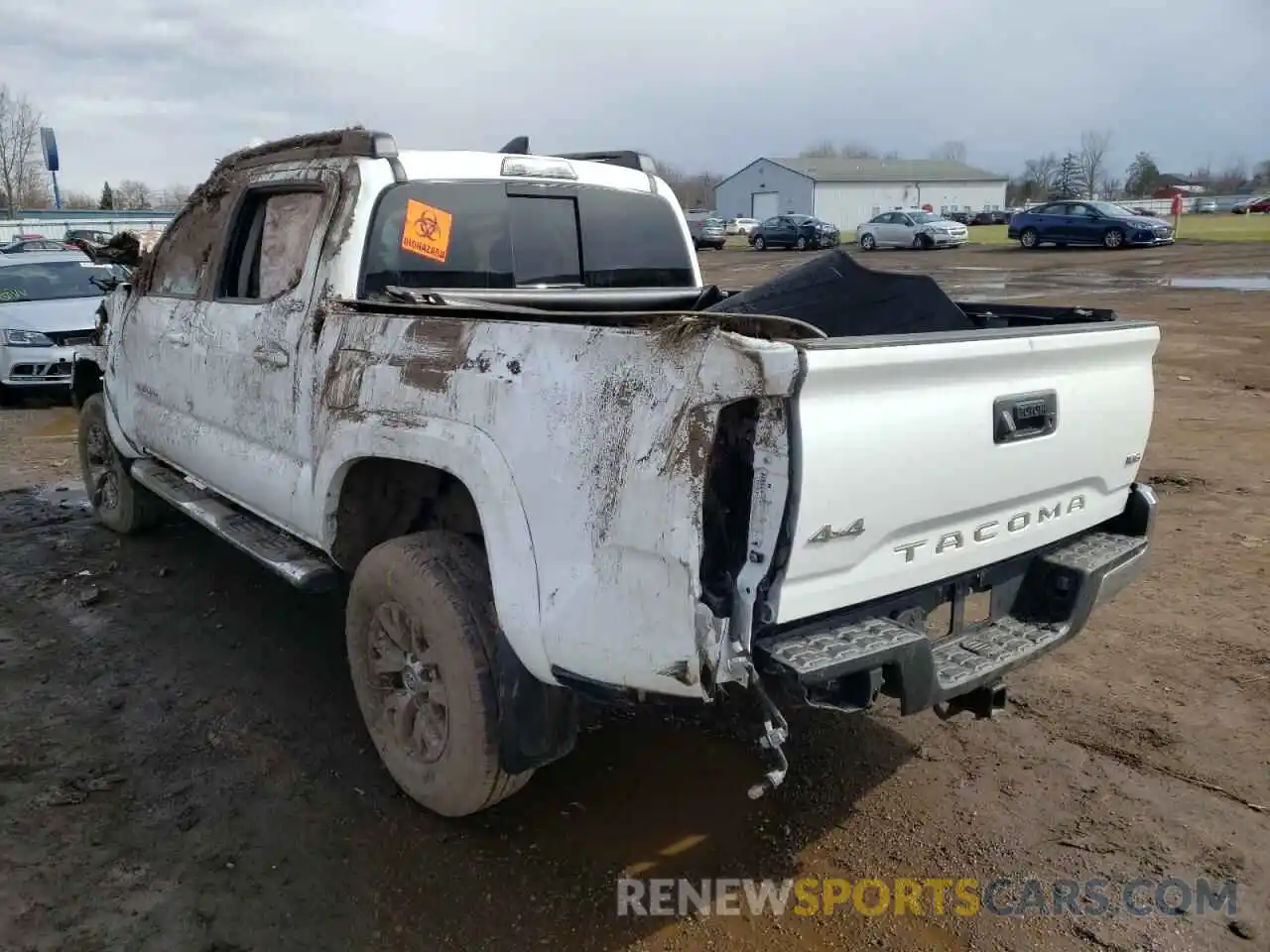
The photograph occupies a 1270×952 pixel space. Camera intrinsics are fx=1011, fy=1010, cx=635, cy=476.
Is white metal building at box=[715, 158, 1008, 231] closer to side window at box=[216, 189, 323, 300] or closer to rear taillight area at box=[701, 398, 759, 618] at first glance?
side window at box=[216, 189, 323, 300]

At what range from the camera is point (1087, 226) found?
31609mm

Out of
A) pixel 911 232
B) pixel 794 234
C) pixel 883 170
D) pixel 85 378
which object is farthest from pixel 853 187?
pixel 85 378

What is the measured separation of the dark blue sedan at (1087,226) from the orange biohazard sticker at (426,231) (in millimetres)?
31515

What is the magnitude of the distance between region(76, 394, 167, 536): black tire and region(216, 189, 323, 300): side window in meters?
2.08

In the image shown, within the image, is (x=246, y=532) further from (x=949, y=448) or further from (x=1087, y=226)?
(x=1087, y=226)

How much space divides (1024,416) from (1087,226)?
32576 millimetres

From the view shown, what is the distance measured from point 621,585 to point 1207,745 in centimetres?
251

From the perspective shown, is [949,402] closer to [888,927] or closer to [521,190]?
[888,927]

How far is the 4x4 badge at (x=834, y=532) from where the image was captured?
2.32m

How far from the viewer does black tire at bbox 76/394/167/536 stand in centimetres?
593

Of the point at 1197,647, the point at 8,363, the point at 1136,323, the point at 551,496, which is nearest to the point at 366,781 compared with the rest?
the point at 551,496

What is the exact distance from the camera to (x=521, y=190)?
4.09 m

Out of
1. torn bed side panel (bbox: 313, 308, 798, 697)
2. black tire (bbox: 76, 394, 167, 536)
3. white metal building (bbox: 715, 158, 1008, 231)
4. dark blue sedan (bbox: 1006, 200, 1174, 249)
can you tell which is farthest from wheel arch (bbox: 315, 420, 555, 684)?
white metal building (bbox: 715, 158, 1008, 231)

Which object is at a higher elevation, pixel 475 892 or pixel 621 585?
pixel 621 585
